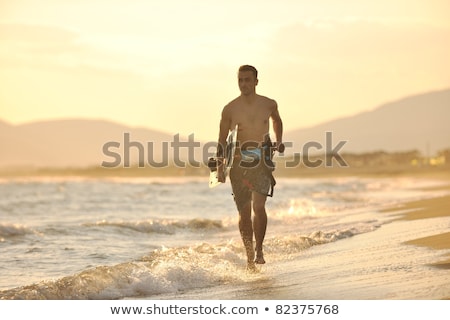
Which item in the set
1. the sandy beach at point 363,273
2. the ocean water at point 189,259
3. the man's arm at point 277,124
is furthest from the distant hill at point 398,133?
the man's arm at point 277,124

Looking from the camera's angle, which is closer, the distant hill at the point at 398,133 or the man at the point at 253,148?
the man at the point at 253,148

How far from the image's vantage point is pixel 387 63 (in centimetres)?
1240

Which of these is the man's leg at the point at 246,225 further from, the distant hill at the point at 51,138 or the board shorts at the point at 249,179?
the distant hill at the point at 51,138

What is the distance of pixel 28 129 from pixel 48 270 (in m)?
49.0

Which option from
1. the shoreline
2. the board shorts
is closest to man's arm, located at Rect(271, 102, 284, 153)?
the board shorts

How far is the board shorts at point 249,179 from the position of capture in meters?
6.14

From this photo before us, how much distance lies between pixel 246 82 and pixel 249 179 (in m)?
0.78

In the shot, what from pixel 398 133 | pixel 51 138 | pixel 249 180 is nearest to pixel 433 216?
pixel 249 180

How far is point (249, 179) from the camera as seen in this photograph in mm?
6160

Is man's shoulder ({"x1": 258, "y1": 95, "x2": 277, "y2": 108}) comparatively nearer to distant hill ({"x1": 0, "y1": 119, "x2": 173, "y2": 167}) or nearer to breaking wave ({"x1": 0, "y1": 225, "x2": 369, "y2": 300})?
breaking wave ({"x1": 0, "y1": 225, "x2": 369, "y2": 300})

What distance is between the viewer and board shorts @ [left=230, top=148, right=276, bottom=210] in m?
6.14

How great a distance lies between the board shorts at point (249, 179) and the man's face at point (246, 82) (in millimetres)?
570

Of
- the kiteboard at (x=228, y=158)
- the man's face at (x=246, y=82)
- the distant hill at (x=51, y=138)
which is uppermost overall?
the distant hill at (x=51, y=138)

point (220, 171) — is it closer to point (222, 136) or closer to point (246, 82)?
point (222, 136)
